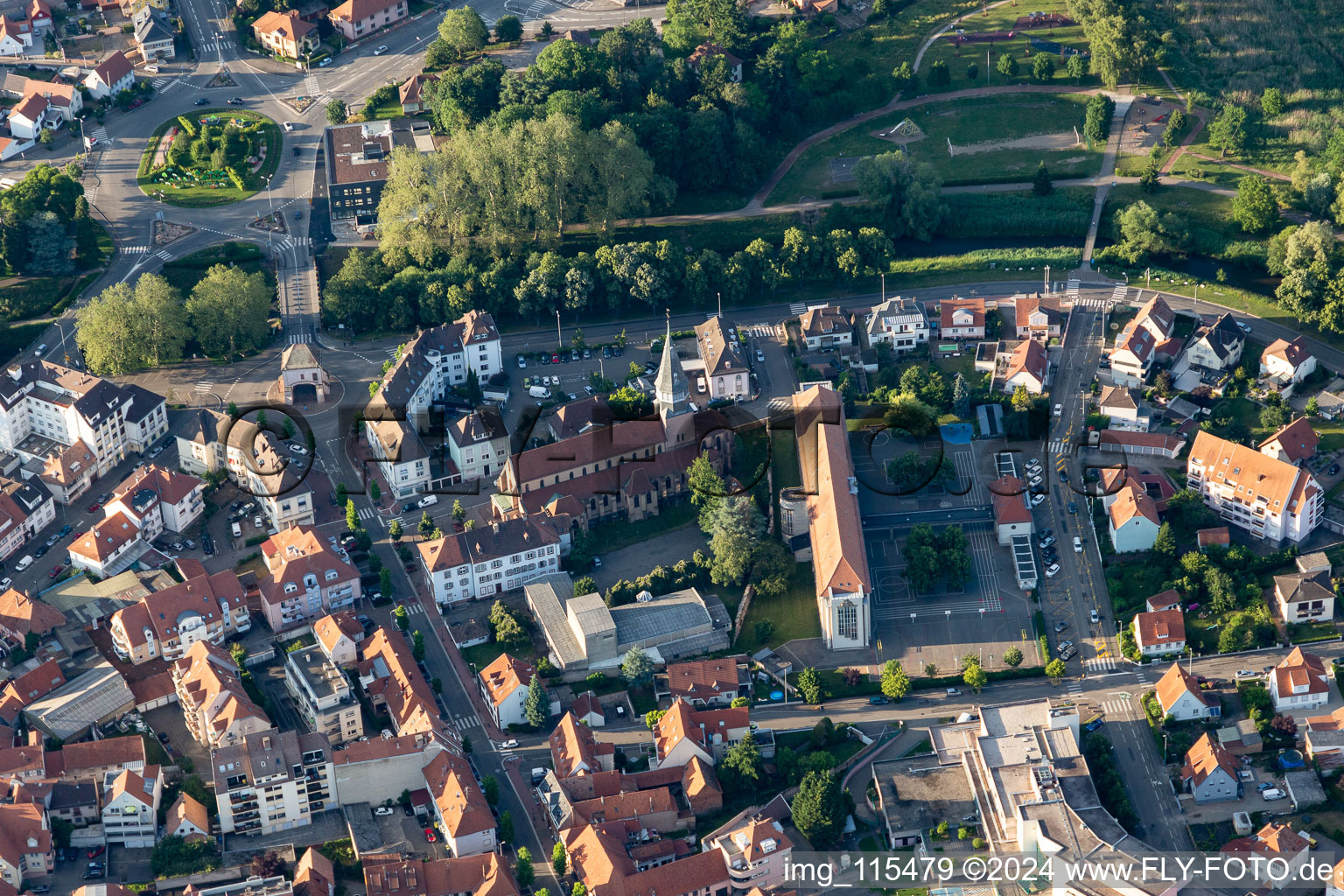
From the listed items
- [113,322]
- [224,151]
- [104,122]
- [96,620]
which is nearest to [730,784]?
[96,620]

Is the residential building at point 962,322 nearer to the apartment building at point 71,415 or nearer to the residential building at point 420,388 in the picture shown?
the residential building at point 420,388

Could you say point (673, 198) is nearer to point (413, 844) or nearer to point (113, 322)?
point (113, 322)

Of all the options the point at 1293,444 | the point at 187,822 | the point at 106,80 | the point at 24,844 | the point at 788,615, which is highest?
the point at 106,80

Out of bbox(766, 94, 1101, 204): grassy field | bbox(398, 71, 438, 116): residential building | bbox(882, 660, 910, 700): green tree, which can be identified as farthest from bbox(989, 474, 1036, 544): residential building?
bbox(398, 71, 438, 116): residential building

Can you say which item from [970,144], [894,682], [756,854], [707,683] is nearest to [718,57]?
[970,144]

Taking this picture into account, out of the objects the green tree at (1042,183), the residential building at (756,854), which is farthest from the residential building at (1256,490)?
the residential building at (756,854)

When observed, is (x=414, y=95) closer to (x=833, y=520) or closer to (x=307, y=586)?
(x=307, y=586)
